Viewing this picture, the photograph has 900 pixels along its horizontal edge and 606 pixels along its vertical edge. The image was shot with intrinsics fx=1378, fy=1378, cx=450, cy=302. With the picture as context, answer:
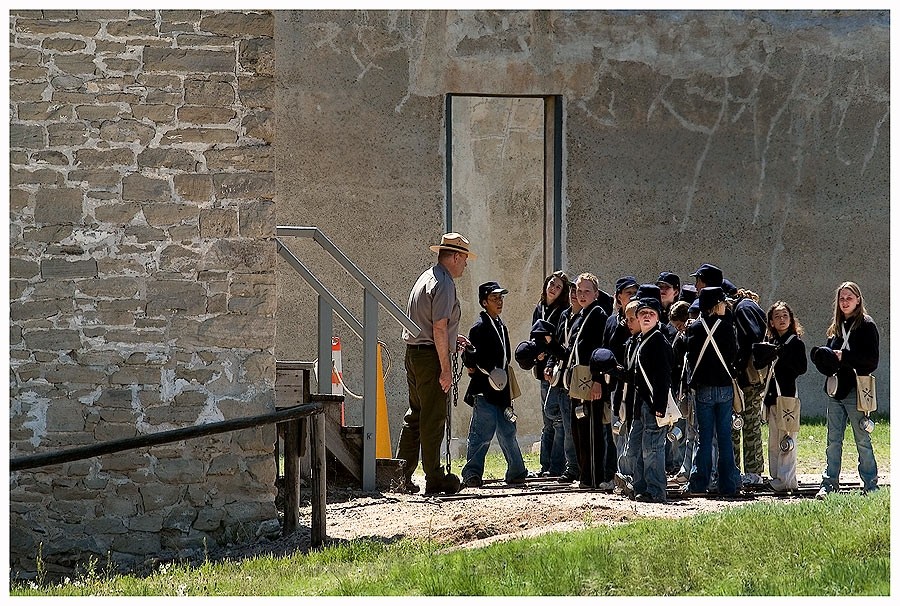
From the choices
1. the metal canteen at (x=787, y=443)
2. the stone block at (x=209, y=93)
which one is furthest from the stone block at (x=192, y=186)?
the metal canteen at (x=787, y=443)

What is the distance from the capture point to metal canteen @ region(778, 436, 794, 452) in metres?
9.30

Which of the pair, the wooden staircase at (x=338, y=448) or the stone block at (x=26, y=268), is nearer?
the stone block at (x=26, y=268)

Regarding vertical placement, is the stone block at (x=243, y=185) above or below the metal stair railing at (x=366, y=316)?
above

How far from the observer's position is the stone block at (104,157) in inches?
349

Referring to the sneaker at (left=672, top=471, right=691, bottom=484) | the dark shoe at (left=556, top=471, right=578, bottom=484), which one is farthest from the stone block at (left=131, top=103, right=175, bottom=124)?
the sneaker at (left=672, top=471, right=691, bottom=484)

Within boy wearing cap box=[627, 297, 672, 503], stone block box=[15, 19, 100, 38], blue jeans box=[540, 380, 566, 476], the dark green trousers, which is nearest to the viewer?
boy wearing cap box=[627, 297, 672, 503]

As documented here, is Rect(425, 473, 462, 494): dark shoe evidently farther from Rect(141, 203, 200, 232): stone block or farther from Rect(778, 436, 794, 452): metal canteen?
Rect(141, 203, 200, 232): stone block

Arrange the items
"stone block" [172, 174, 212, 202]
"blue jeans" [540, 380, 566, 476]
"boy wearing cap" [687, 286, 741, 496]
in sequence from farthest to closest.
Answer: "blue jeans" [540, 380, 566, 476] → "boy wearing cap" [687, 286, 741, 496] → "stone block" [172, 174, 212, 202]

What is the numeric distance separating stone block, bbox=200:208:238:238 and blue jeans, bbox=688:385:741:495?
3280 mm

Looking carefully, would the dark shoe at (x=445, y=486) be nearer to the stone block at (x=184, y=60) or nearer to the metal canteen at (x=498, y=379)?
the metal canteen at (x=498, y=379)

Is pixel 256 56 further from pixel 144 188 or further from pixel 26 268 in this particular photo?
pixel 26 268

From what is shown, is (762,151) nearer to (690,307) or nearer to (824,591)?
(690,307)

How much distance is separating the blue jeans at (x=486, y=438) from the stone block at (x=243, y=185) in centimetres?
225

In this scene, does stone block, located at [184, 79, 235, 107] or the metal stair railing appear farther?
the metal stair railing
